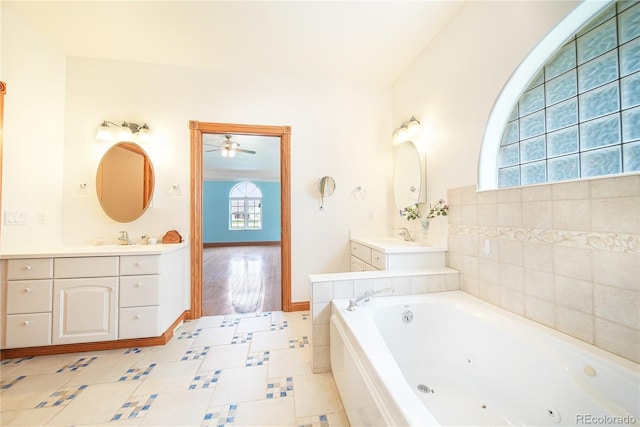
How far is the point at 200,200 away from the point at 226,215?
19.1 feet

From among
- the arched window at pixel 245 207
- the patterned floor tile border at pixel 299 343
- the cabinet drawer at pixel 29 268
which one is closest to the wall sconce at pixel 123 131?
the cabinet drawer at pixel 29 268

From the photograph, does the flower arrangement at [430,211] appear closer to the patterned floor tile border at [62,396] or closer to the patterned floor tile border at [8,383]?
the patterned floor tile border at [62,396]

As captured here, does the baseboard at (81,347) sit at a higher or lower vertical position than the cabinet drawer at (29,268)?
lower

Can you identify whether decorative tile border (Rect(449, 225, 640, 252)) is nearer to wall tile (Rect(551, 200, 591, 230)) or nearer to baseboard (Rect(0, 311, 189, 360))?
wall tile (Rect(551, 200, 591, 230))

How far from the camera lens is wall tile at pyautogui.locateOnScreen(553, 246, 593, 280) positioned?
111cm

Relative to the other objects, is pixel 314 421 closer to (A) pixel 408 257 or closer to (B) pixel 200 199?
(A) pixel 408 257

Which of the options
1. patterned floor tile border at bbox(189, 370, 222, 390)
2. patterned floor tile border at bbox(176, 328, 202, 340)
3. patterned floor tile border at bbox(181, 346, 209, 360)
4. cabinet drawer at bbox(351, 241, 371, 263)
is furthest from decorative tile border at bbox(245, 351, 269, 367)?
cabinet drawer at bbox(351, 241, 371, 263)

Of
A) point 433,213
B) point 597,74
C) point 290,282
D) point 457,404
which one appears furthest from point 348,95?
point 457,404

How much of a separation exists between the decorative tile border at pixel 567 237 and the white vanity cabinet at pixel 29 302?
325 centimetres

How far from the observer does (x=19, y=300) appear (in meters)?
1.75

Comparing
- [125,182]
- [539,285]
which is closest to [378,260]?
[539,285]

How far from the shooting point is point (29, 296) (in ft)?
5.78

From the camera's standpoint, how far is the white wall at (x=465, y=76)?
4.58ft

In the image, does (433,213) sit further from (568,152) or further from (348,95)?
(348,95)
